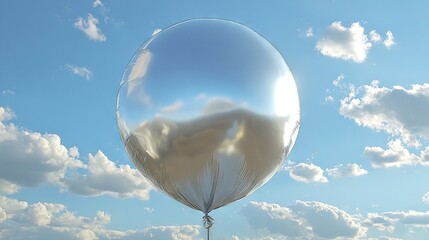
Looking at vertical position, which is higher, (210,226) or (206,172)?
(206,172)

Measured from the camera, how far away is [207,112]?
40.9ft

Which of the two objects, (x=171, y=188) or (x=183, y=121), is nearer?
(x=183, y=121)

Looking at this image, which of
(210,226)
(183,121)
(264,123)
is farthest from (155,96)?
(210,226)

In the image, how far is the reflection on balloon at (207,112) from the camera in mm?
12508

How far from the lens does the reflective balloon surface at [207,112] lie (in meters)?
12.5

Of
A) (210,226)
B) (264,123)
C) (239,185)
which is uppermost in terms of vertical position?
(264,123)

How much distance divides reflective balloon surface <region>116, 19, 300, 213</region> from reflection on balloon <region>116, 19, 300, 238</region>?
0.9 inches

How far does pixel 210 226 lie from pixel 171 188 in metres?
1.29

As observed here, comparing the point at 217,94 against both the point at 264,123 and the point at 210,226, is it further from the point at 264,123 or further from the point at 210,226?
the point at 210,226

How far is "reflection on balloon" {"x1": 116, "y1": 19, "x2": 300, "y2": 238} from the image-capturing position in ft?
41.0

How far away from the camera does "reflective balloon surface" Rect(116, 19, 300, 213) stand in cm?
1251

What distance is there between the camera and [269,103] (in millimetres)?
13008

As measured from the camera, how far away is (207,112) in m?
12.5

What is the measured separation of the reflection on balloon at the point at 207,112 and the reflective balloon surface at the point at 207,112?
0.02 meters
